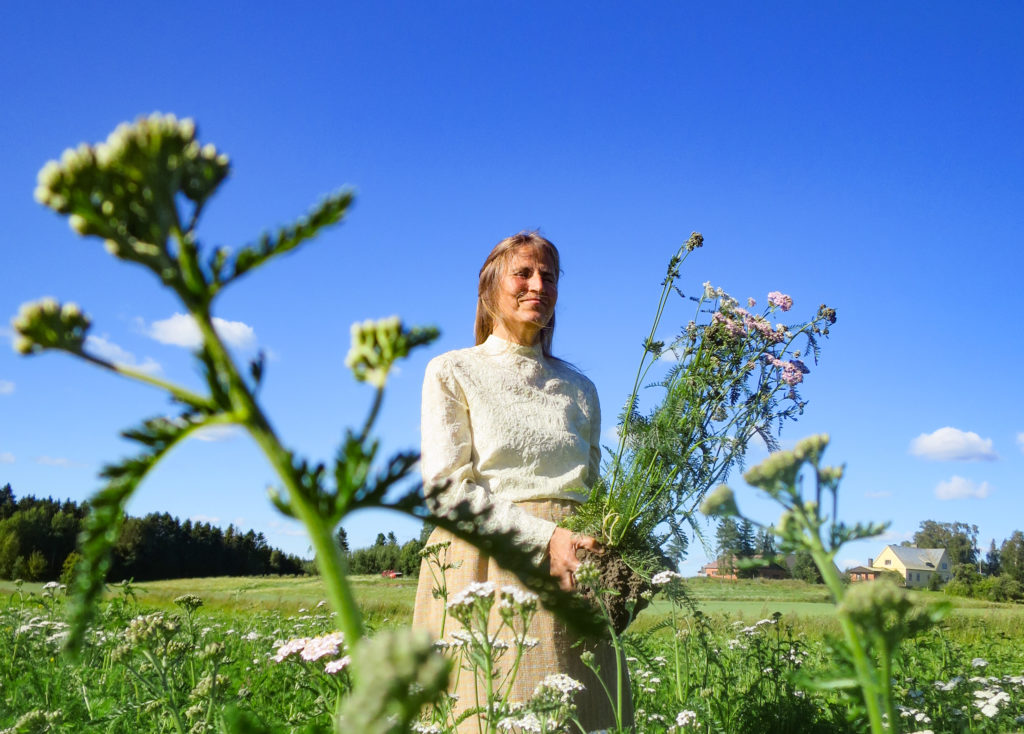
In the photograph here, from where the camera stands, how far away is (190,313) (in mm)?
571

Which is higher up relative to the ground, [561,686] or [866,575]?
[866,575]

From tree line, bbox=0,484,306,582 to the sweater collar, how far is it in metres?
48.4

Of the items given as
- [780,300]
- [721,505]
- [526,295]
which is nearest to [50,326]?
[721,505]

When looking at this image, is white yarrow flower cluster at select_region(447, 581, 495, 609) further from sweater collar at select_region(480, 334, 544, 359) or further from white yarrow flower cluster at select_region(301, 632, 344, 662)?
sweater collar at select_region(480, 334, 544, 359)

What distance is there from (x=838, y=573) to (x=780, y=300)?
4438 mm

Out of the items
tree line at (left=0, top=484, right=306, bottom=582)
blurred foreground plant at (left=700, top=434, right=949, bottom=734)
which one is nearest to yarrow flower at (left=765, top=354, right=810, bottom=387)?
blurred foreground plant at (left=700, top=434, right=949, bottom=734)

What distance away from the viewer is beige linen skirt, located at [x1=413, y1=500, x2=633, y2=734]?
353 centimetres

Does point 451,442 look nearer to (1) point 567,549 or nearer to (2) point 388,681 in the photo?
(1) point 567,549

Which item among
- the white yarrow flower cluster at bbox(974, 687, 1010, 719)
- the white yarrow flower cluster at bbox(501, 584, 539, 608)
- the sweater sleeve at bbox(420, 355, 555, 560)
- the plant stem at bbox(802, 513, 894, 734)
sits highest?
the sweater sleeve at bbox(420, 355, 555, 560)

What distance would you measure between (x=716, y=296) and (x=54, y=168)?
169 inches

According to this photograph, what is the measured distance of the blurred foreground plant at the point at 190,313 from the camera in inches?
22.0

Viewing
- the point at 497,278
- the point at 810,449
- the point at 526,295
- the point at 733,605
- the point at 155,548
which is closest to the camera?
the point at 810,449

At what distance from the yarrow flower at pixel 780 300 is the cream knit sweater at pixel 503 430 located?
5.25 feet

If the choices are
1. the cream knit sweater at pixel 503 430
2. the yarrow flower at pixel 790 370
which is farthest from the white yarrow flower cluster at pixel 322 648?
the yarrow flower at pixel 790 370
